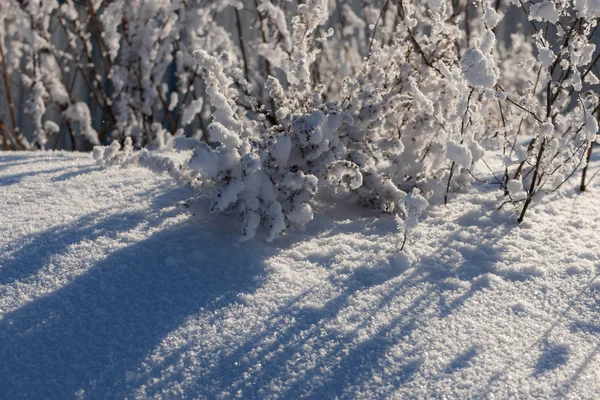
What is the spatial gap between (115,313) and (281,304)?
42 cm

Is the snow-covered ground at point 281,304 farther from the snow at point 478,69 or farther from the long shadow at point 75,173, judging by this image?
the snow at point 478,69

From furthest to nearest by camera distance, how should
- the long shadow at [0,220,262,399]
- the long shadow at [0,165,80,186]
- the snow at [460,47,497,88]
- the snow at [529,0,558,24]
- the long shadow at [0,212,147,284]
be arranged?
the long shadow at [0,165,80,186] < the snow at [529,0,558,24] < the snow at [460,47,497,88] < the long shadow at [0,212,147,284] < the long shadow at [0,220,262,399]

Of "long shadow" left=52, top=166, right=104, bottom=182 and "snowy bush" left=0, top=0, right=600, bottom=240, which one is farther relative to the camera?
"long shadow" left=52, top=166, right=104, bottom=182

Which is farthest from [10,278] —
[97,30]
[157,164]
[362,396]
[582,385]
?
[97,30]

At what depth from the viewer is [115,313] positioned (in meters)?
1.59

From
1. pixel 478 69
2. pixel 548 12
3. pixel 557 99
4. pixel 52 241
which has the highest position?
pixel 548 12

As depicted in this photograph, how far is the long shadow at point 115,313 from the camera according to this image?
139cm

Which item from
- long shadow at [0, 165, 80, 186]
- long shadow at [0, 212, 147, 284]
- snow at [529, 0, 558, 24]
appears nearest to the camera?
long shadow at [0, 212, 147, 284]

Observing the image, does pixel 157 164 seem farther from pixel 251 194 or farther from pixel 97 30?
pixel 97 30

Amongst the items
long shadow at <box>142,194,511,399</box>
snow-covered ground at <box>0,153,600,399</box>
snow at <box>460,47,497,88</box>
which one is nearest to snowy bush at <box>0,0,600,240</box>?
snow at <box>460,47,497,88</box>

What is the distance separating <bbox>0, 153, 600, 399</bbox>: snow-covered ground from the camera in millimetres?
1432

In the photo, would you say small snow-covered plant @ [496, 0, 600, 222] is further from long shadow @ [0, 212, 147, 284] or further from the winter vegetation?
long shadow @ [0, 212, 147, 284]

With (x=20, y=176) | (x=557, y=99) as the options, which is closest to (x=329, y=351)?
(x=557, y=99)

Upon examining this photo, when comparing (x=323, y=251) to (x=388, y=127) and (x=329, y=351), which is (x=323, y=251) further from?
(x=388, y=127)
